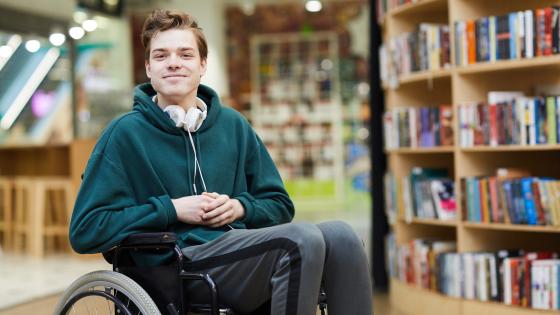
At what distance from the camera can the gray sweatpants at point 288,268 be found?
71.7 inches

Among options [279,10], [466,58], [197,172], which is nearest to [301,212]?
[279,10]

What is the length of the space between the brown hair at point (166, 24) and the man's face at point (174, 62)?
15mm

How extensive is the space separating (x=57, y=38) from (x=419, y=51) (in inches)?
172

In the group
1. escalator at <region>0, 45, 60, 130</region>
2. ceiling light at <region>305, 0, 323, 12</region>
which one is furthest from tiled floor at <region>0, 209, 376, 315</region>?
ceiling light at <region>305, 0, 323, 12</region>

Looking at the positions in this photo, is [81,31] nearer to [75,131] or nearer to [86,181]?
[75,131]

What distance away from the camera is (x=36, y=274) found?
18.6 ft

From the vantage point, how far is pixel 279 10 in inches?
466

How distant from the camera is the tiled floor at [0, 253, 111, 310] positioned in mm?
4938

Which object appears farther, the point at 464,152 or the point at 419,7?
the point at 419,7

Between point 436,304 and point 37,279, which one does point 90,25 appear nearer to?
point 37,279

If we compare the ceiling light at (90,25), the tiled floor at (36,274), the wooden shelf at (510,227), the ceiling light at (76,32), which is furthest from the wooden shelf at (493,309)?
the ceiling light at (90,25)

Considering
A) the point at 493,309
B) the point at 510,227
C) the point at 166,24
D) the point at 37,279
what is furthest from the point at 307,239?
the point at 37,279

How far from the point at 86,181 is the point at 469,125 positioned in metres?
2.10

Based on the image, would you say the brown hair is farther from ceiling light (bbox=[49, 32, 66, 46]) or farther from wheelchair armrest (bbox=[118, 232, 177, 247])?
ceiling light (bbox=[49, 32, 66, 46])
